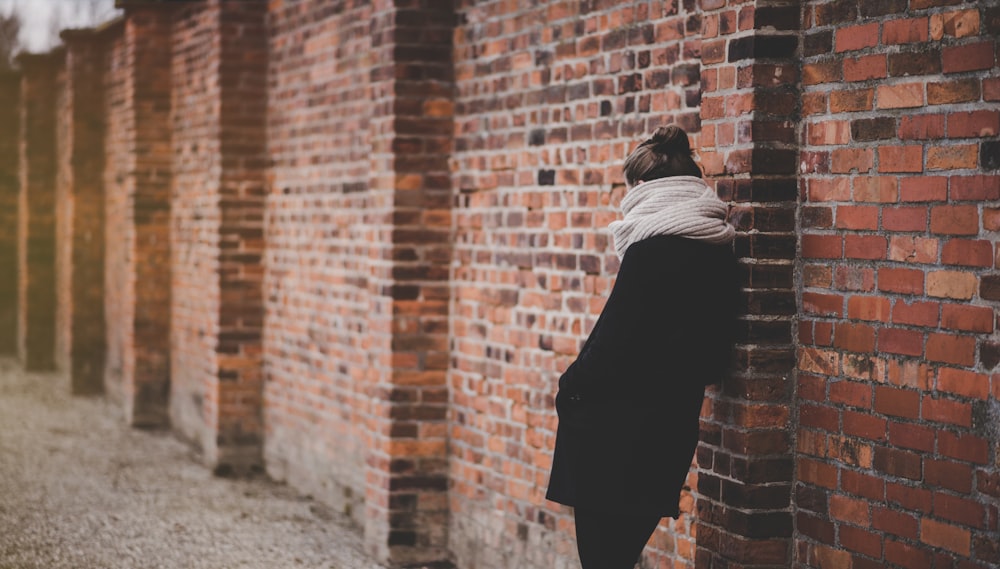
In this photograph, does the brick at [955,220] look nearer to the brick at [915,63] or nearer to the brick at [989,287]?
the brick at [989,287]

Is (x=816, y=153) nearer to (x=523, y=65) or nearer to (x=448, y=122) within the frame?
(x=523, y=65)

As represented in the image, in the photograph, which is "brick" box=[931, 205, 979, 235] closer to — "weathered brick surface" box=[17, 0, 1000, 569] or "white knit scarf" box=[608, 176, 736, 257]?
"weathered brick surface" box=[17, 0, 1000, 569]

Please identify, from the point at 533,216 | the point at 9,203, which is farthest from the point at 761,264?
the point at 9,203

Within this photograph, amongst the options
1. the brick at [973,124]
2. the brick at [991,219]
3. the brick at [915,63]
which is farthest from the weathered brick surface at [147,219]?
the brick at [991,219]

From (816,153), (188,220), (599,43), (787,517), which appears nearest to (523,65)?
(599,43)

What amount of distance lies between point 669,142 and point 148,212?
8.25m

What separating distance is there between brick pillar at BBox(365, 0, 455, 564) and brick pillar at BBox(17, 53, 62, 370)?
37.4ft

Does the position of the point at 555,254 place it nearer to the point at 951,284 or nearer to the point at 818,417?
the point at 818,417

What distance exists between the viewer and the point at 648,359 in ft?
12.0

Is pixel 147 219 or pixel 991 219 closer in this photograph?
pixel 991 219

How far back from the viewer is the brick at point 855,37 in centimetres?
358

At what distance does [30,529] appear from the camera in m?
7.00

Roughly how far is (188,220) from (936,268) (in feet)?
26.3

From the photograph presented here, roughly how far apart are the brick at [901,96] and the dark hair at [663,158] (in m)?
0.60
